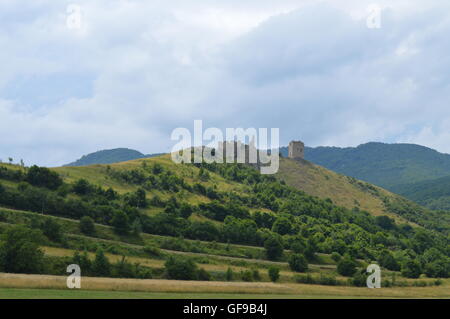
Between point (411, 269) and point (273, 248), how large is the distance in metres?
43.8

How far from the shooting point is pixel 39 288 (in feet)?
198

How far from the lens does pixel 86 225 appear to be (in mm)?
109812

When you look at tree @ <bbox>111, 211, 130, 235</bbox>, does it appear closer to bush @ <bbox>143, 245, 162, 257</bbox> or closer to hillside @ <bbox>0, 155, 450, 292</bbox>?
hillside @ <bbox>0, 155, 450, 292</bbox>

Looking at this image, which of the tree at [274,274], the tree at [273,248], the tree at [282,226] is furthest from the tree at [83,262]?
the tree at [282,226]

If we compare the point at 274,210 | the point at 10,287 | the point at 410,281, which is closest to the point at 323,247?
the point at 410,281

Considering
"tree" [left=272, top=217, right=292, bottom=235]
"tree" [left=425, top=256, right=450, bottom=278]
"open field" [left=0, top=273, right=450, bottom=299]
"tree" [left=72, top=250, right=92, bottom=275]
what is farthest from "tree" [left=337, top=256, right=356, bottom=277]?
"tree" [left=72, top=250, right=92, bottom=275]

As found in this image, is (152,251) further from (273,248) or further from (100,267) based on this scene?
(273,248)

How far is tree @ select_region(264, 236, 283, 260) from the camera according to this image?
414 ft

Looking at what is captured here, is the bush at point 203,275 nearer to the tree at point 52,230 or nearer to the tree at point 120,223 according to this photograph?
the tree at point 52,230

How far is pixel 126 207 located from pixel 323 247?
6117 centimetres

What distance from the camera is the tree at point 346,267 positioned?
4833 inches

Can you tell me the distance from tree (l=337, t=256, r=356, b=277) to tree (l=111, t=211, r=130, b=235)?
55.4 m

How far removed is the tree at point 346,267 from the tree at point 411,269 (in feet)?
69.6
